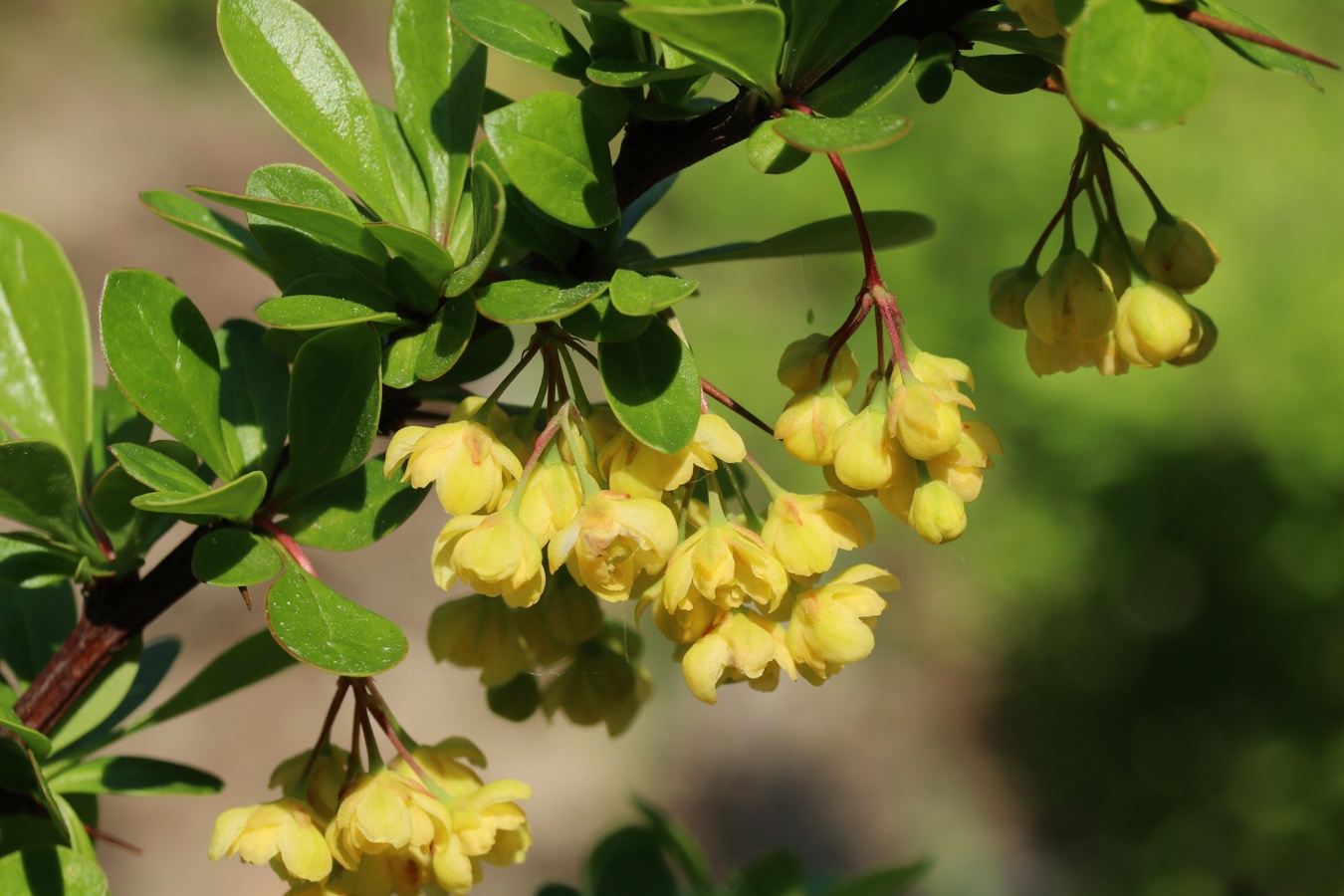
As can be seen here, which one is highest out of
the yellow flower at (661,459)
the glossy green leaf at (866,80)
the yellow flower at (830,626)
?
the glossy green leaf at (866,80)

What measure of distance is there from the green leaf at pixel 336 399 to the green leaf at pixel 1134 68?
1.45ft

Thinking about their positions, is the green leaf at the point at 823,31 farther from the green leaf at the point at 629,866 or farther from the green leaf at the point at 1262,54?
the green leaf at the point at 629,866

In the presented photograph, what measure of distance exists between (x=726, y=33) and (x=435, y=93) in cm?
31

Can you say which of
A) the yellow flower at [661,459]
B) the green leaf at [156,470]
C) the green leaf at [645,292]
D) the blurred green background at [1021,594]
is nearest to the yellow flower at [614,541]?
the yellow flower at [661,459]

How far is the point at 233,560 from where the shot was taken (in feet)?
2.37

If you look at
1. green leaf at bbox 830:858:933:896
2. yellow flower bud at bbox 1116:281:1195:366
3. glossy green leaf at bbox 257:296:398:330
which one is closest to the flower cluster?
glossy green leaf at bbox 257:296:398:330

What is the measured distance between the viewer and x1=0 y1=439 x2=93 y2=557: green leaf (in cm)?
68

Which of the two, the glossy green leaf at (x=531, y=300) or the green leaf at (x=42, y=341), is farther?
the green leaf at (x=42, y=341)

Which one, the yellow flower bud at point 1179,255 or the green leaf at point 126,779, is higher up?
the green leaf at point 126,779

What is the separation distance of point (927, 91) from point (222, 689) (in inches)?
29.6

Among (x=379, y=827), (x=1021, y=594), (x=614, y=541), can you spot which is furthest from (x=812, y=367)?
(x=1021, y=594)

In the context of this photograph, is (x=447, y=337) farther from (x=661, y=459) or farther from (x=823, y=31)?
(x=823, y=31)

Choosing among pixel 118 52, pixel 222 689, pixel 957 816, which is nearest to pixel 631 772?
pixel 957 816

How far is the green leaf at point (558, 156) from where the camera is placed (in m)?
0.64
